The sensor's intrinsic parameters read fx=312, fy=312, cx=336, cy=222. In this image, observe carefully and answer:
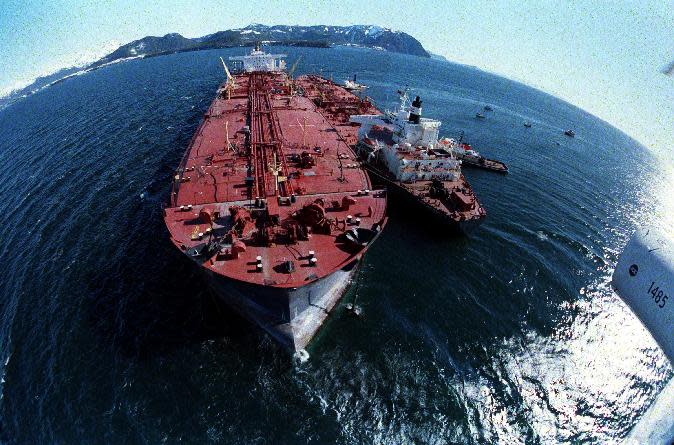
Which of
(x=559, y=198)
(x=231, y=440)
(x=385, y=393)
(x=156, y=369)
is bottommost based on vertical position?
(x=559, y=198)

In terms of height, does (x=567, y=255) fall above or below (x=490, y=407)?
below

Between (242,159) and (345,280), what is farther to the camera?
(242,159)

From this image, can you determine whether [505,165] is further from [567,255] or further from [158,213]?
[158,213]

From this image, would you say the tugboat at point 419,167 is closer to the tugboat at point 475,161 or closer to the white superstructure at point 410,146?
the white superstructure at point 410,146

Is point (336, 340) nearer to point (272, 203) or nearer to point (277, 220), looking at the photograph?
point (277, 220)

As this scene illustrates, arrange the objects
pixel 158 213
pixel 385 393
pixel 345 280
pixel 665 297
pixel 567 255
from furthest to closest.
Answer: pixel 158 213
pixel 567 255
pixel 345 280
pixel 385 393
pixel 665 297

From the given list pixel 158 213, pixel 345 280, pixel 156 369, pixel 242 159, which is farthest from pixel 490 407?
pixel 158 213

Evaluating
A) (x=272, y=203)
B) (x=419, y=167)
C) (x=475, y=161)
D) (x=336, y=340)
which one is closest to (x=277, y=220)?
(x=272, y=203)
